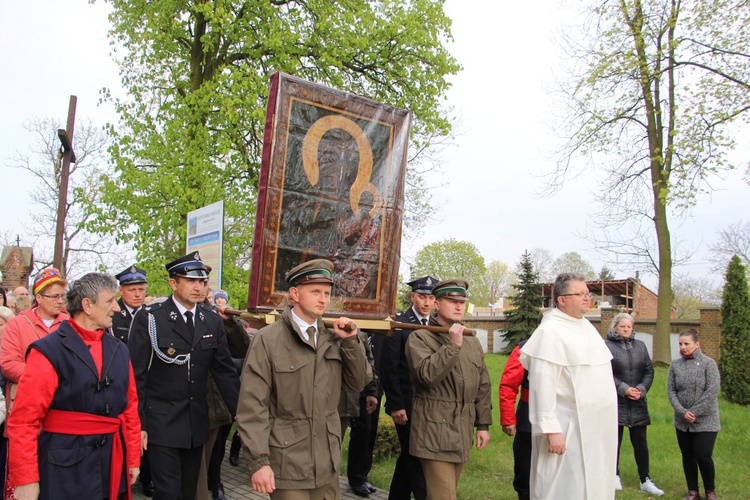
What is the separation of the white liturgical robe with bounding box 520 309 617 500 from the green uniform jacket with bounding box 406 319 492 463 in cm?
47

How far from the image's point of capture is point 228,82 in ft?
47.5

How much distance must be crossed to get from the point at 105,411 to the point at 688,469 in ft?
19.5

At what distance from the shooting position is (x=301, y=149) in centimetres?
587

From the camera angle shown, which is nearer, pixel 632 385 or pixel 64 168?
pixel 632 385

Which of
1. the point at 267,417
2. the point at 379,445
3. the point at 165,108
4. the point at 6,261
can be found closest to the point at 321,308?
the point at 267,417

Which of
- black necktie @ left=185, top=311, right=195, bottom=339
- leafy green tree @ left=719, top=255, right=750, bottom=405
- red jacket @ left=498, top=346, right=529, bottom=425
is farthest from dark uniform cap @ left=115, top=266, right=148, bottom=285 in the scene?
leafy green tree @ left=719, top=255, right=750, bottom=405

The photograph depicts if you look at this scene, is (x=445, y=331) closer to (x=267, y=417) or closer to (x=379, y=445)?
Result: (x=267, y=417)

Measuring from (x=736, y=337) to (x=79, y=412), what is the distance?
12745 mm

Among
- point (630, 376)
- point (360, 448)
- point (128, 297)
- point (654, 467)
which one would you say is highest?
point (128, 297)

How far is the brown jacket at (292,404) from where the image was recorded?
3512mm

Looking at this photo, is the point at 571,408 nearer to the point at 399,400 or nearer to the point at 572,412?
the point at 572,412

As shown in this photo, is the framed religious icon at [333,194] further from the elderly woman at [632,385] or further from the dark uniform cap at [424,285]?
the elderly woman at [632,385]

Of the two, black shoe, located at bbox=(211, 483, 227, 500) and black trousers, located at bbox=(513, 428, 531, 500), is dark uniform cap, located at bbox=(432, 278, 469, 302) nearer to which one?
black trousers, located at bbox=(513, 428, 531, 500)

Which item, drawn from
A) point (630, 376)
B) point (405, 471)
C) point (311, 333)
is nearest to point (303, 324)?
point (311, 333)
